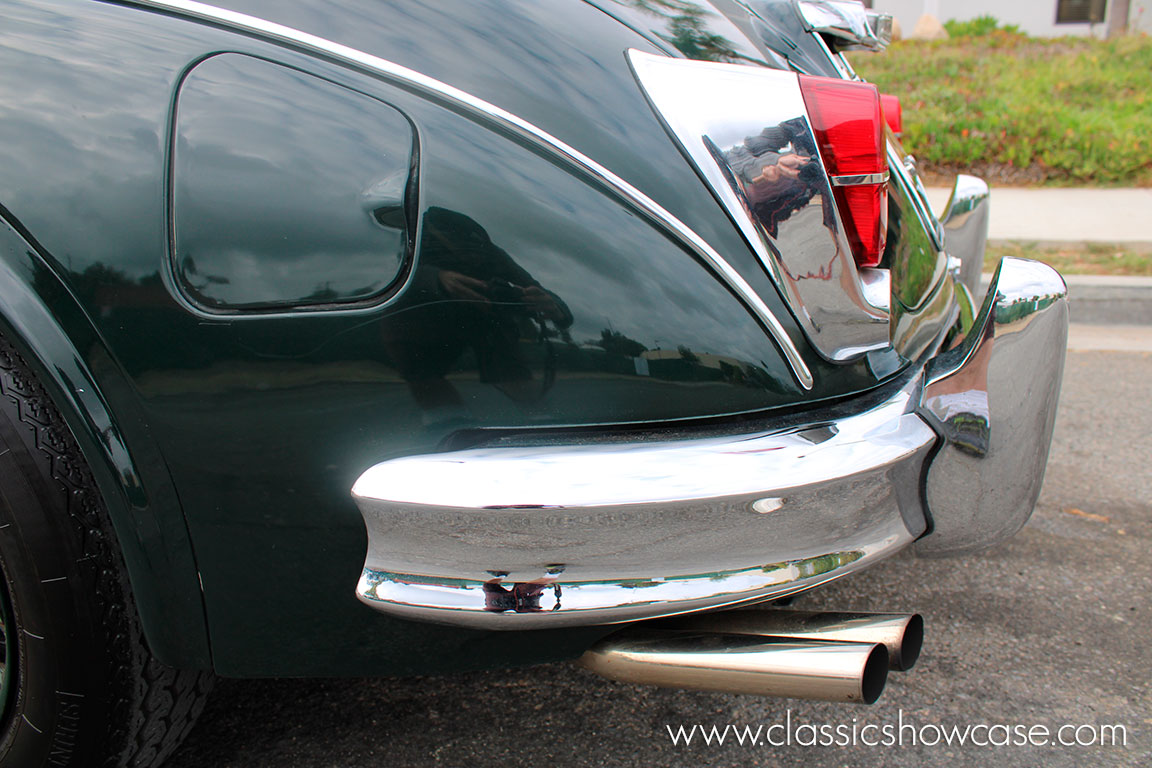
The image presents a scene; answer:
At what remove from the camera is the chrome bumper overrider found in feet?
4.17

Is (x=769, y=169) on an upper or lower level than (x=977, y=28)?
upper

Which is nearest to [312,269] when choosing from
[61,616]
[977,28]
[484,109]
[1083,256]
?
[484,109]

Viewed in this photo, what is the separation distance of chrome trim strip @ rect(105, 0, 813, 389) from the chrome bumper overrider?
250mm

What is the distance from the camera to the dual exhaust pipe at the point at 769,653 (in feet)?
4.39

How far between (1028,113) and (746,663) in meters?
7.59

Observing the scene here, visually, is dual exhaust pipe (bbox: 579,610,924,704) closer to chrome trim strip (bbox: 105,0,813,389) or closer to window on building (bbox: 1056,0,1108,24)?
chrome trim strip (bbox: 105,0,813,389)

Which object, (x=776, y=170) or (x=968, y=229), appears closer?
(x=776, y=170)

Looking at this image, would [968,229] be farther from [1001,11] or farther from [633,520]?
[1001,11]

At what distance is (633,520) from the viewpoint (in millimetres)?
1280

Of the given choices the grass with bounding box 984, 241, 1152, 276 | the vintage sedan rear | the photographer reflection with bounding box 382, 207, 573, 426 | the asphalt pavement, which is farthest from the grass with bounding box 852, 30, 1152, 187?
the photographer reflection with bounding box 382, 207, 573, 426

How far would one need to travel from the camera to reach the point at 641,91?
141 cm

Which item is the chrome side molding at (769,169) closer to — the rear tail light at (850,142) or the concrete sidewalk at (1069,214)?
the rear tail light at (850,142)

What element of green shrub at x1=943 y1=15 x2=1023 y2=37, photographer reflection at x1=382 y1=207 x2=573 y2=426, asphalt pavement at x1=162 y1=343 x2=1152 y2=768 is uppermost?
photographer reflection at x1=382 y1=207 x2=573 y2=426

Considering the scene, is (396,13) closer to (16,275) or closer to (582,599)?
(16,275)
